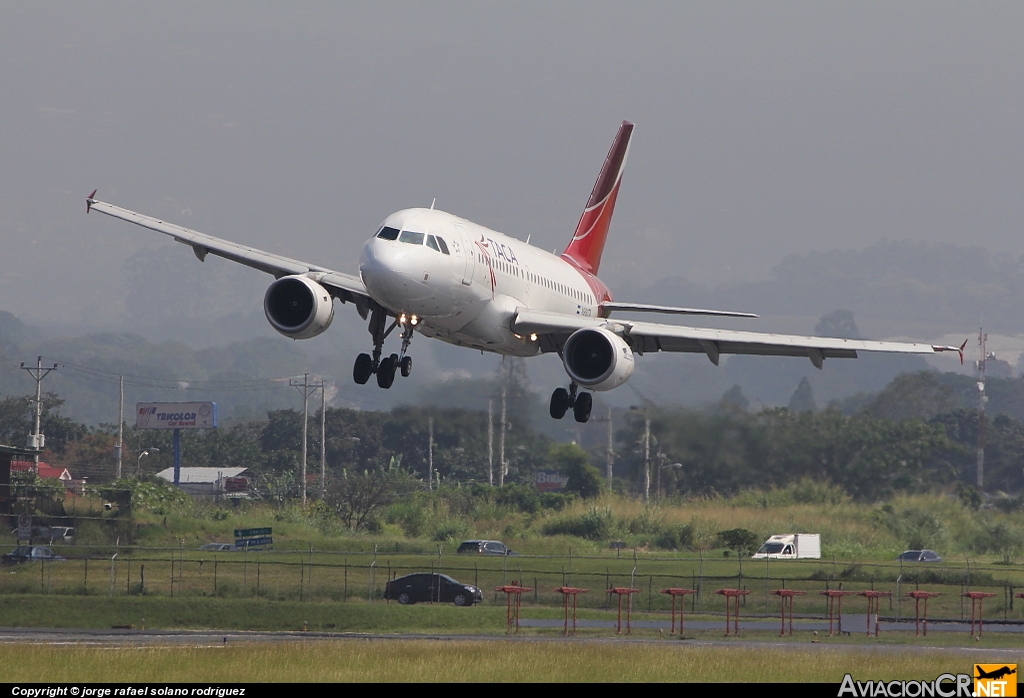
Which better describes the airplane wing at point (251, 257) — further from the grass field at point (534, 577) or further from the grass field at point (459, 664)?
the grass field at point (534, 577)

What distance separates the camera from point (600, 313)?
160ft

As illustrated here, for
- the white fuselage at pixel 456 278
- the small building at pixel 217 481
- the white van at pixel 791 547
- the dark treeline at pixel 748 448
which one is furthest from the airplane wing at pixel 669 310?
the small building at pixel 217 481

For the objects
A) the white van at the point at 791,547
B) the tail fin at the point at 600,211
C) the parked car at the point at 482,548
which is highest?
the tail fin at the point at 600,211

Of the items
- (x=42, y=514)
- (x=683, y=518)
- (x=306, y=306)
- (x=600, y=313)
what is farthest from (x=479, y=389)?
(x=306, y=306)

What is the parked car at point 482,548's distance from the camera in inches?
2685

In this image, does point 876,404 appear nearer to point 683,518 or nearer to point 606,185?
point 683,518

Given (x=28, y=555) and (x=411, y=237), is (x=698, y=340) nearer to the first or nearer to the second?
(x=411, y=237)

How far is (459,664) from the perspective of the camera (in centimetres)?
3388

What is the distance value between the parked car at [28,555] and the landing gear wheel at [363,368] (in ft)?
88.5

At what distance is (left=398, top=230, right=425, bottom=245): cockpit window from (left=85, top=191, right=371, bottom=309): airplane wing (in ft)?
13.9

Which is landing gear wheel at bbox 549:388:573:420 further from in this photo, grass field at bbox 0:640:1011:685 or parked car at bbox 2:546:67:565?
Result: parked car at bbox 2:546:67:565

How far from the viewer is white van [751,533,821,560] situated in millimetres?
60438

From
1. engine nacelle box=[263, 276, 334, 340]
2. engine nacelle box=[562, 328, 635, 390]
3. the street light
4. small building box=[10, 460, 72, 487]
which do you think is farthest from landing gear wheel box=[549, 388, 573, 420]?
the street light

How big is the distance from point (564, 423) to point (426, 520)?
53.4 feet
